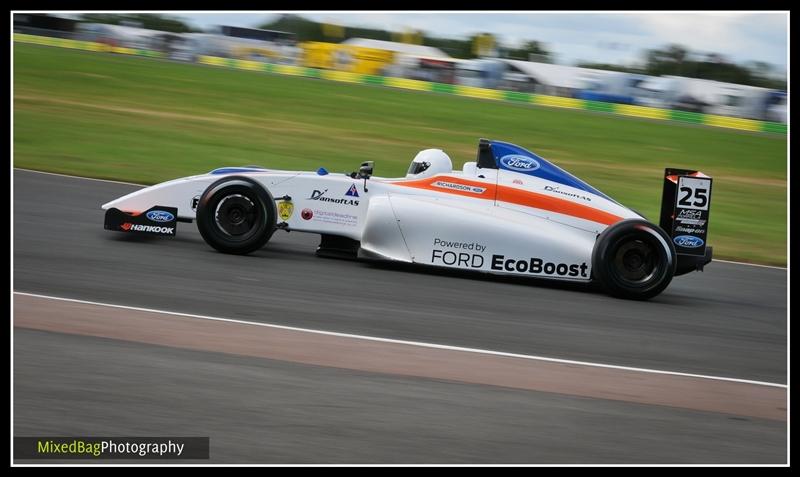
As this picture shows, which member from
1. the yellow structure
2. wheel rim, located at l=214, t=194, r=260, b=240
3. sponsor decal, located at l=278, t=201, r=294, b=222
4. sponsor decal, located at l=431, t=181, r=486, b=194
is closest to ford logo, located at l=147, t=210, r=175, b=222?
wheel rim, located at l=214, t=194, r=260, b=240

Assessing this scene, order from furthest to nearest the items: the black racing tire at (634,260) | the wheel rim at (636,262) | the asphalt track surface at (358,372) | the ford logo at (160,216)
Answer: the ford logo at (160,216), the wheel rim at (636,262), the black racing tire at (634,260), the asphalt track surface at (358,372)

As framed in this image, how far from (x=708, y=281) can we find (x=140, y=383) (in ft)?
21.4

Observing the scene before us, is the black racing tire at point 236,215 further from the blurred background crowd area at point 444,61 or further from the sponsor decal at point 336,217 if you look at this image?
the blurred background crowd area at point 444,61

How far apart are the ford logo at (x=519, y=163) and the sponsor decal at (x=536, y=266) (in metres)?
0.92

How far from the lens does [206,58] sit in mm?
35688

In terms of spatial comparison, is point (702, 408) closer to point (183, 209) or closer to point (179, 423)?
point (179, 423)

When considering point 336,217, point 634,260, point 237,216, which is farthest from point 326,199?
point 634,260

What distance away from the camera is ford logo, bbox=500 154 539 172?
839cm

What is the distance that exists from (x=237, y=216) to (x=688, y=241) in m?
4.09

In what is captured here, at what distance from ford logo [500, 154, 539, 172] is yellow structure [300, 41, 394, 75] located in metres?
27.5

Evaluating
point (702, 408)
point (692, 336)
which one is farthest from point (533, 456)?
point (692, 336)

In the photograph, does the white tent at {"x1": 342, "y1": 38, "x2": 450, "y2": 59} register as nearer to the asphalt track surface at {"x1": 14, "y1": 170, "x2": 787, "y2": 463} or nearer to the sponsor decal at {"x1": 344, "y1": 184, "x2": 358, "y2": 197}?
the asphalt track surface at {"x1": 14, "y1": 170, "x2": 787, "y2": 463}

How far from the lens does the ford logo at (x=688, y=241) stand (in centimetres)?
820

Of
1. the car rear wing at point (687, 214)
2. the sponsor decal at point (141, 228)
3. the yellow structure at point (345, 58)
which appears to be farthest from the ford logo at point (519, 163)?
the yellow structure at point (345, 58)
